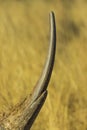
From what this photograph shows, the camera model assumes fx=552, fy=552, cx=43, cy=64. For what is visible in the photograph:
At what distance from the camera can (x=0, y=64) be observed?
188 inches

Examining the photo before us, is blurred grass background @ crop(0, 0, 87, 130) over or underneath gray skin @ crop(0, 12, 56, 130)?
underneath

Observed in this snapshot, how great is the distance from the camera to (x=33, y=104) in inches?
111

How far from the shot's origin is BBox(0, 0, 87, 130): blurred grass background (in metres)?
4.30

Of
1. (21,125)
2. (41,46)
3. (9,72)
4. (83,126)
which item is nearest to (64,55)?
(41,46)

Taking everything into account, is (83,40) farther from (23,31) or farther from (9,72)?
(9,72)

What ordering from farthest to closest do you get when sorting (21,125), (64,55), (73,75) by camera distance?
(64,55) < (73,75) < (21,125)

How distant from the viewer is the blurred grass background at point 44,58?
430 centimetres

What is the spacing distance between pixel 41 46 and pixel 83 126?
4.78 ft

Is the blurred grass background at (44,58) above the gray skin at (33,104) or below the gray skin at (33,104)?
below

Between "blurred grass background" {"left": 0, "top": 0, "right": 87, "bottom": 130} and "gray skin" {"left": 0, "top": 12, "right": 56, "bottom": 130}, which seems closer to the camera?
"gray skin" {"left": 0, "top": 12, "right": 56, "bottom": 130}

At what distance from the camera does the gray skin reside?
2822 mm

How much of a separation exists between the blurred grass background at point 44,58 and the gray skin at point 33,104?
66 cm

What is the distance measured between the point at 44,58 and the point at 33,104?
Result: 2416 millimetres

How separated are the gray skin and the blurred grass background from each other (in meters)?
0.66
